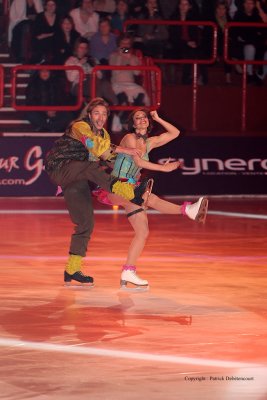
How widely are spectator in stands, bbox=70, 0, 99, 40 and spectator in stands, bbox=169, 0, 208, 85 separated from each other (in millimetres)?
1489

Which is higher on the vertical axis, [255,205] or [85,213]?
[85,213]

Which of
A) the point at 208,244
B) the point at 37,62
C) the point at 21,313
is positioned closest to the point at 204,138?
the point at 37,62

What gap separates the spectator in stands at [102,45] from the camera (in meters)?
21.6

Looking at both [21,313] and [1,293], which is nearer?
[21,313]

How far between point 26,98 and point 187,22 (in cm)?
344

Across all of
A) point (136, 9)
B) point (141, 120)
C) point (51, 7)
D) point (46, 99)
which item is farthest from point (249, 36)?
point (141, 120)

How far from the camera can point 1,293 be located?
1102 centimetres

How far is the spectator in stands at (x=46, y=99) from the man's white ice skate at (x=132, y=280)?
9.96 m

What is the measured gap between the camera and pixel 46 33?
→ 21.4 meters

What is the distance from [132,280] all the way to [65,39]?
35.2 ft

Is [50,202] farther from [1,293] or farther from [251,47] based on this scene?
[1,293]

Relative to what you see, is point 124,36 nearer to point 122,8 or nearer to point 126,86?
point 126,86

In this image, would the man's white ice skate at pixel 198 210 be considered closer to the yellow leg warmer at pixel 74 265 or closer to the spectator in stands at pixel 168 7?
the yellow leg warmer at pixel 74 265

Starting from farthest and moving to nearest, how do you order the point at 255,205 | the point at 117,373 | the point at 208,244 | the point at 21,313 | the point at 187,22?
the point at 187,22, the point at 255,205, the point at 208,244, the point at 21,313, the point at 117,373
